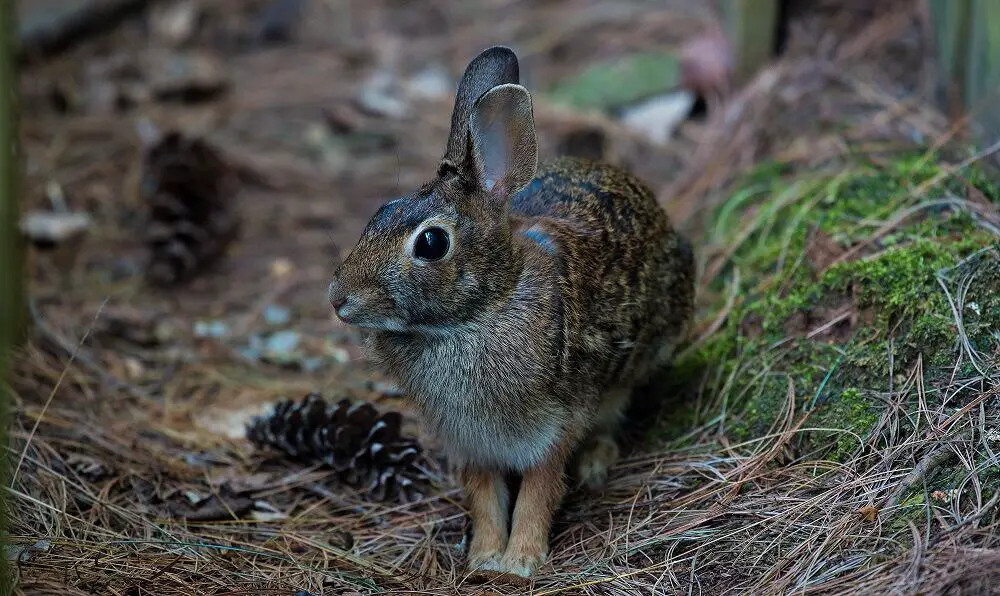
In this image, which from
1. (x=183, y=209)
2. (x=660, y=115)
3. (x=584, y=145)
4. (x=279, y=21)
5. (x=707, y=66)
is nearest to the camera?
(x=183, y=209)

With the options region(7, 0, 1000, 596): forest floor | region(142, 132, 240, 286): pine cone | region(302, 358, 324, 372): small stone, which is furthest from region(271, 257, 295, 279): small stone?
region(302, 358, 324, 372): small stone

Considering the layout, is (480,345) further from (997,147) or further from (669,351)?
(997,147)

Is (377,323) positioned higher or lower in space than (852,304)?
higher

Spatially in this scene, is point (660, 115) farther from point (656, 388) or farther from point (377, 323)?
point (377, 323)

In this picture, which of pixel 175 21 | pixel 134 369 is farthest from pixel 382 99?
pixel 134 369

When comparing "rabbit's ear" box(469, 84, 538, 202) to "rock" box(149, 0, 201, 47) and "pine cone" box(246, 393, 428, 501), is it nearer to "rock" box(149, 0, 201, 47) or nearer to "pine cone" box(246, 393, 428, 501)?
"pine cone" box(246, 393, 428, 501)

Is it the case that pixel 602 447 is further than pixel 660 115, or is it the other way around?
pixel 660 115
